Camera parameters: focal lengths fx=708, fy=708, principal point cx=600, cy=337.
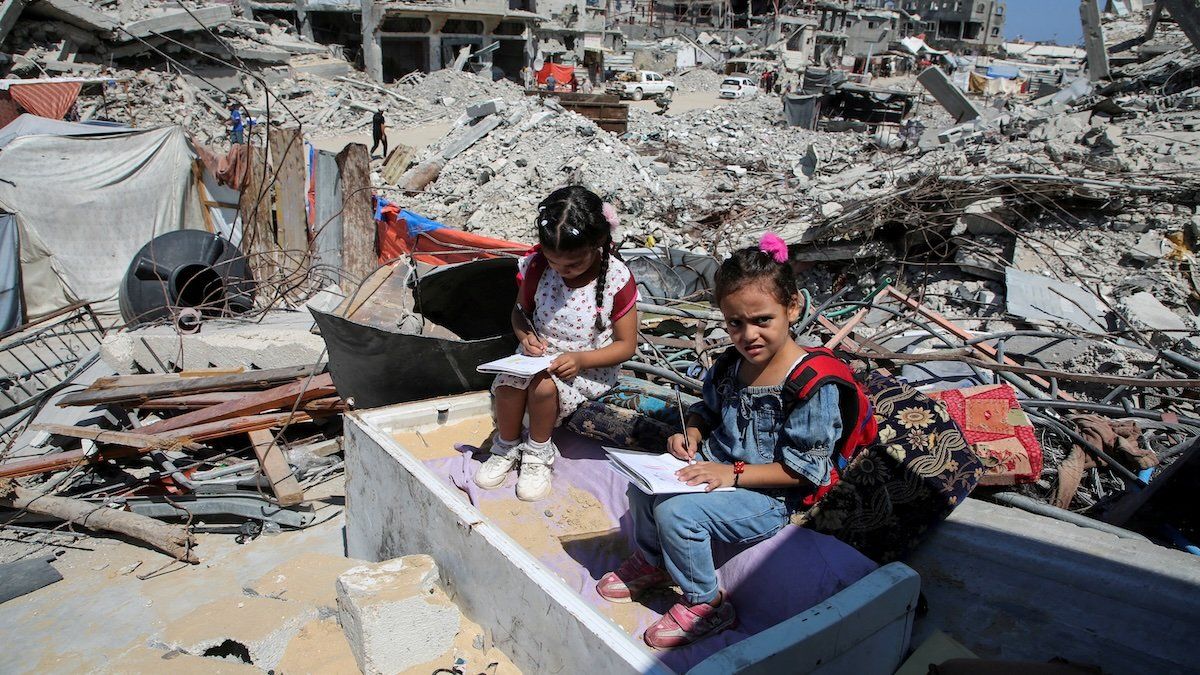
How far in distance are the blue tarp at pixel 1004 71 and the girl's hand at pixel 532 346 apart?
149 ft

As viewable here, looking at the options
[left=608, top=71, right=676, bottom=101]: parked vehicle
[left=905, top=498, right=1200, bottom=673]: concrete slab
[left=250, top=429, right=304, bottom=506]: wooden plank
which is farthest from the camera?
[left=608, top=71, right=676, bottom=101]: parked vehicle

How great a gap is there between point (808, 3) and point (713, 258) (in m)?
55.0

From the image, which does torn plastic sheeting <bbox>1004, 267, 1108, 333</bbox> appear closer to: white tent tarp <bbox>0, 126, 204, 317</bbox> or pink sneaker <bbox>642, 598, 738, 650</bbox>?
pink sneaker <bbox>642, 598, 738, 650</bbox>

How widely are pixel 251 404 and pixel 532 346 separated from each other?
9.53 feet

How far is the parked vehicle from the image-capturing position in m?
34.4

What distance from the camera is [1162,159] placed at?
301 inches

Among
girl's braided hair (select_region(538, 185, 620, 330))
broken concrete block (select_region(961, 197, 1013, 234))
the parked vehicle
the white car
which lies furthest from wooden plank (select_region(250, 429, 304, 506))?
the white car

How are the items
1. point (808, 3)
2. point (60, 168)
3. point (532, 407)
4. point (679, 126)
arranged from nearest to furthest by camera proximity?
point (532, 407)
point (60, 168)
point (679, 126)
point (808, 3)

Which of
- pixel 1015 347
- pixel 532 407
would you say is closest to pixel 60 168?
pixel 532 407

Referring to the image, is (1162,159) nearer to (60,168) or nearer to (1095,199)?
(1095,199)

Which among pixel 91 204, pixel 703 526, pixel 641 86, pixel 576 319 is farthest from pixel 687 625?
pixel 641 86

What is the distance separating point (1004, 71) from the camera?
4219cm

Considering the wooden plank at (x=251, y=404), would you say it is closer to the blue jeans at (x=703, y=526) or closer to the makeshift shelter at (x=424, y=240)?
the makeshift shelter at (x=424, y=240)

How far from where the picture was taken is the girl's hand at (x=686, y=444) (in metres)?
2.47
